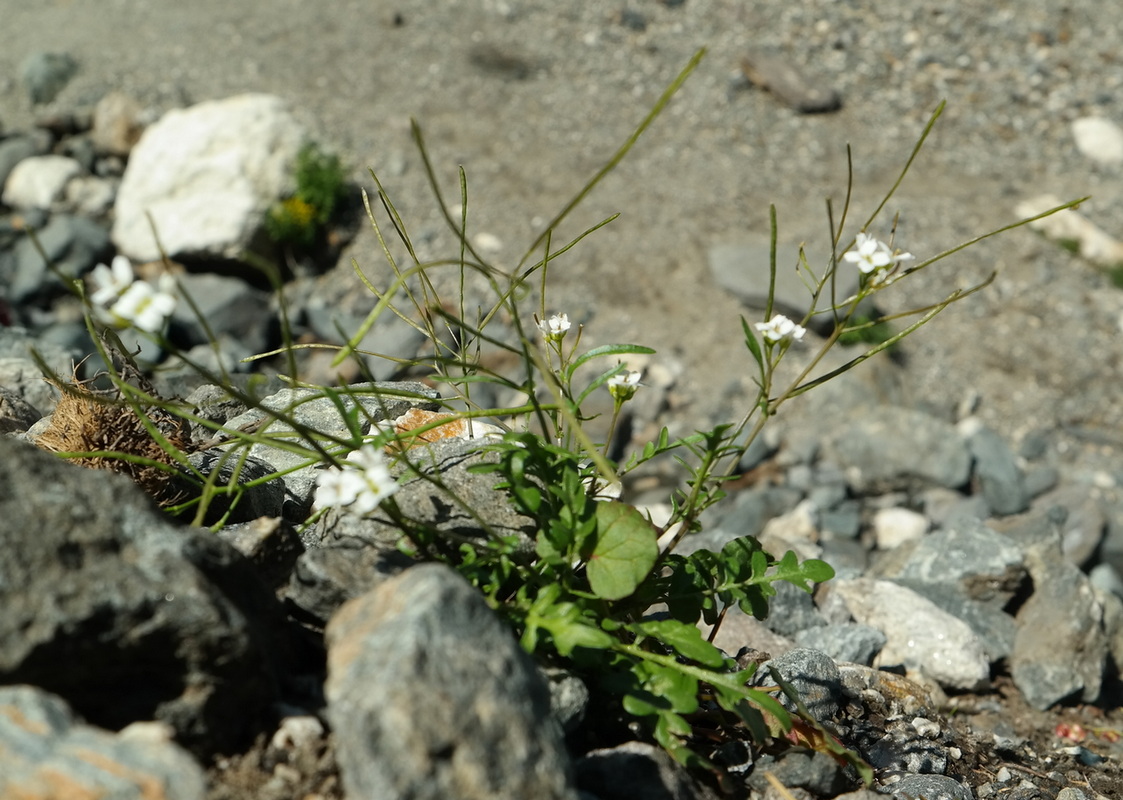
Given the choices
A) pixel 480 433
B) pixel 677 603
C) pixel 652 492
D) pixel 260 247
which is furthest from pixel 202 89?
pixel 677 603

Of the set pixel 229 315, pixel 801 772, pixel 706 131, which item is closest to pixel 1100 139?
pixel 706 131

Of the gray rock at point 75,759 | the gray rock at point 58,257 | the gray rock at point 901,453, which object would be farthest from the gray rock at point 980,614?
the gray rock at point 58,257

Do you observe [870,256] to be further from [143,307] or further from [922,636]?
[922,636]

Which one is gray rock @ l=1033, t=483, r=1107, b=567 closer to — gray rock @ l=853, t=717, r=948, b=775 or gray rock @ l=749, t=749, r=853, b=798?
gray rock @ l=853, t=717, r=948, b=775

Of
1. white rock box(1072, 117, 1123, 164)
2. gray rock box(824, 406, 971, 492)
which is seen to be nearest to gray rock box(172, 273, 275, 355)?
gray rock box(824, 406, 971, 492)

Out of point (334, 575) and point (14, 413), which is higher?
point (334, 575)
